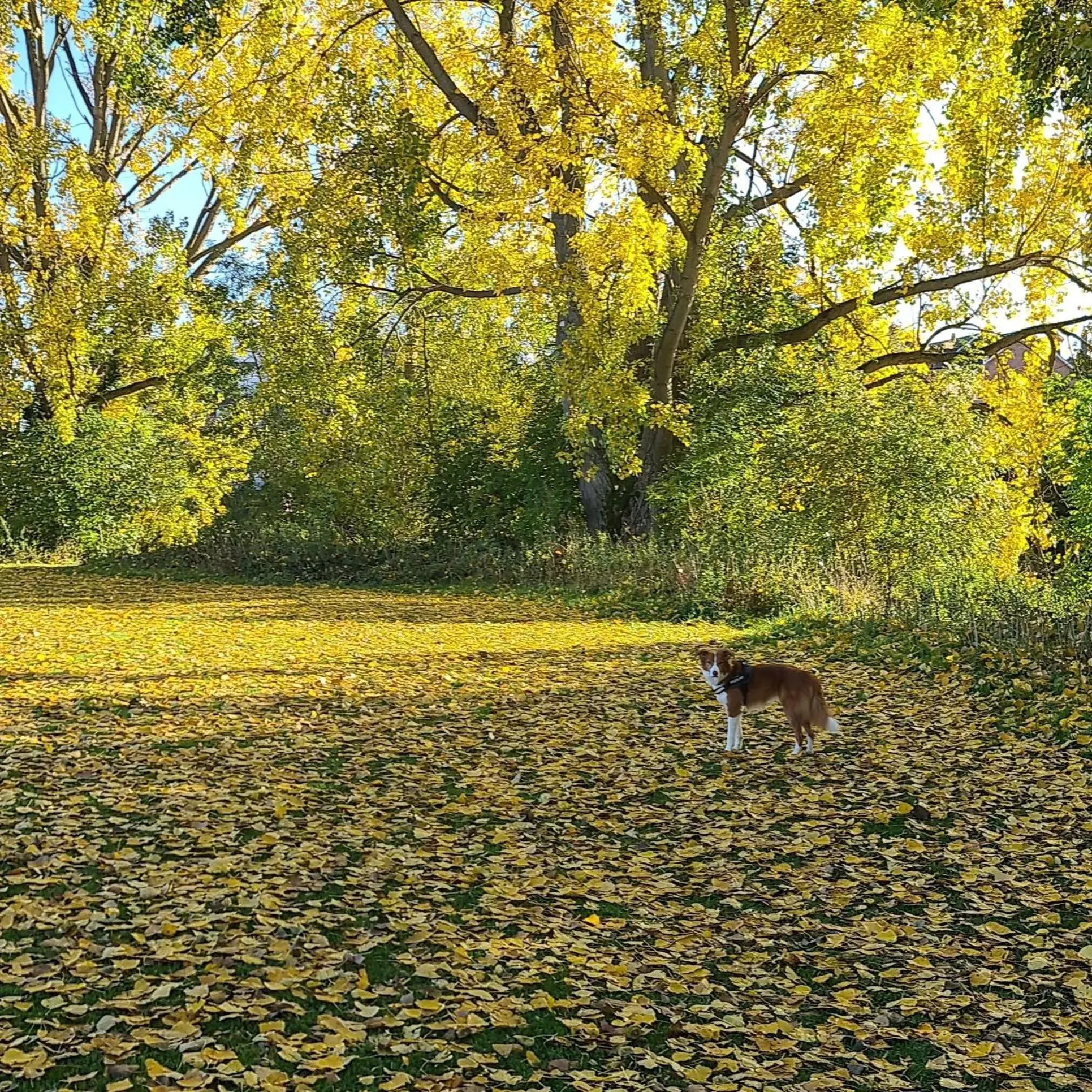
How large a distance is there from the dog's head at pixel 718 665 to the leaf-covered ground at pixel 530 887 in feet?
1.99

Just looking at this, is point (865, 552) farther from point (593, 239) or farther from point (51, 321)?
point (51, 321)

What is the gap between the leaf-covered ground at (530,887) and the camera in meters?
3.26

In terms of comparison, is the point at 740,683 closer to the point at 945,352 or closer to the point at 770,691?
the point at 770,691

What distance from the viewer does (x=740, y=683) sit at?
6.54m

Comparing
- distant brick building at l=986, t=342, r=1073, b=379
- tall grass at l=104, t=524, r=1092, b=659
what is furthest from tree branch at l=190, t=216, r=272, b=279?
distant brick building at l=986, t=342, r=1073, b=379

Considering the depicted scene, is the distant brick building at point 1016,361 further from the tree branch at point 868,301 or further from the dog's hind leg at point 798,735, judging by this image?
the dog's hind leg at point 798,735

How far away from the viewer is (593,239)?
546 inches

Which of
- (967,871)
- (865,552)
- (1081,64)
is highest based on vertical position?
(1081,64)

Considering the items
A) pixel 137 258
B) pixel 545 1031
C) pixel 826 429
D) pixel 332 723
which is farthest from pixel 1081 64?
pixel 137 258

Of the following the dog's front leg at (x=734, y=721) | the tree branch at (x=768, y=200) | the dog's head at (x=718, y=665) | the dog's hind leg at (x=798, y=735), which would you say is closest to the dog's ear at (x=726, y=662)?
the dog's head at (x=718, y=665)

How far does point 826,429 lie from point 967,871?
28.1 ft

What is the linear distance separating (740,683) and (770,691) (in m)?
0.21

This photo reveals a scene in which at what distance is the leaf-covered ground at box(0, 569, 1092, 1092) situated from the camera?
3.26m

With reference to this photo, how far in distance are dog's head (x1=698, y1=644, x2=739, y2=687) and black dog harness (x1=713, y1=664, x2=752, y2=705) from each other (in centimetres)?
3
